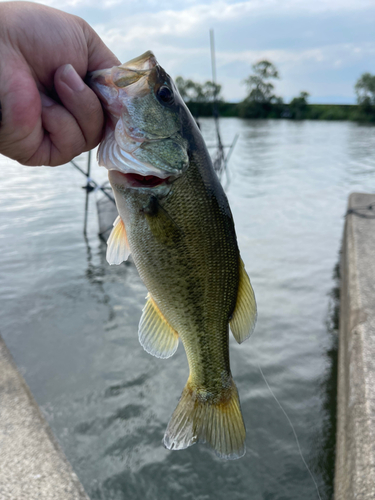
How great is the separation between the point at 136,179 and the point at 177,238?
289 mm

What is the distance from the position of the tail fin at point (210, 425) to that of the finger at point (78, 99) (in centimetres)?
127

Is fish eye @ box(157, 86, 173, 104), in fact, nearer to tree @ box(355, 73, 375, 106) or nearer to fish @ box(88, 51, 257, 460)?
fish @ box(88, 51, 257, 460)

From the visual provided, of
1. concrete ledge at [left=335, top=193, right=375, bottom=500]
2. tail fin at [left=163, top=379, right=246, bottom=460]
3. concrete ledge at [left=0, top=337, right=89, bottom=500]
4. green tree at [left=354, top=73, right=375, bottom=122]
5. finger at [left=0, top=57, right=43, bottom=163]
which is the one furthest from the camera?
green tree at [left=354, top=73, right=375, bottom=122]

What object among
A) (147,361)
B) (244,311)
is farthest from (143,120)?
(147,361)

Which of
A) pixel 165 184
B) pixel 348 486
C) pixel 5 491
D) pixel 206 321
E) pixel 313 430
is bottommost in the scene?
pixel 313 430

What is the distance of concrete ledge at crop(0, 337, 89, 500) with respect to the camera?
220cm

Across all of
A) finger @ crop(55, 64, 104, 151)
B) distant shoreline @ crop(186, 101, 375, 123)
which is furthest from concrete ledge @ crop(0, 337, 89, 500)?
distant shoreline @ crop(186, 101, 375, 123)

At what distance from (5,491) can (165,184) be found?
2026 millimetres

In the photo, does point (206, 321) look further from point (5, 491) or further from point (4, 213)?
point (4, 213)

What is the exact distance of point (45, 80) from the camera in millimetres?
1416

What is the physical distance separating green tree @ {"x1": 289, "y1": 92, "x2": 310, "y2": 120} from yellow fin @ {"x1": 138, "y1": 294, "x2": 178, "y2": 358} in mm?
65392

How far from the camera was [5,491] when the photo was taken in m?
2.17

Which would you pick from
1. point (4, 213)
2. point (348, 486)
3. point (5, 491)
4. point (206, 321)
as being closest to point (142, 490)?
point (5, 491)

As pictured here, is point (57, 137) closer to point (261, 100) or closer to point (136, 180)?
point (136, 180)
